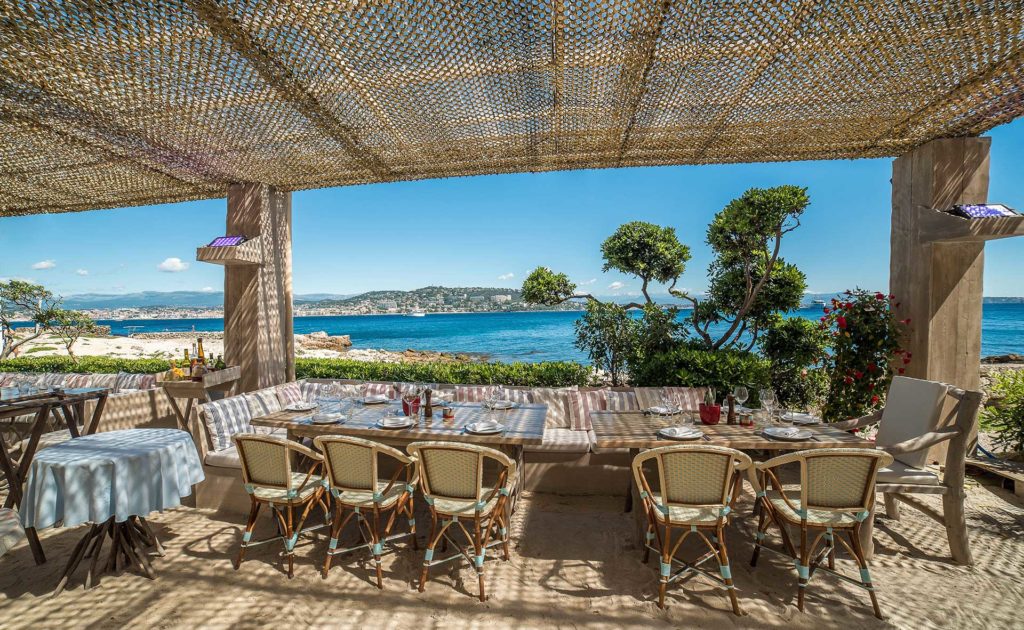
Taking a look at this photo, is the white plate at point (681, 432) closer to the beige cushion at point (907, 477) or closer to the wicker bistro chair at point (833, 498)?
the wicker bistro chair at point (833, 498)

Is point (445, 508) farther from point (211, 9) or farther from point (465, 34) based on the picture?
point (211, 9)

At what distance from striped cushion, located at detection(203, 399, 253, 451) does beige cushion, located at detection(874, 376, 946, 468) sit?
4.75 m

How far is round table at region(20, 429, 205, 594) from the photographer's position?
2.42m

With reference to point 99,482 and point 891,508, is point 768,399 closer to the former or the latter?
point 891,508

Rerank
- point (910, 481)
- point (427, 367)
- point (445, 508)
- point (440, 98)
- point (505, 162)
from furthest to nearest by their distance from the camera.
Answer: point (427, 367) < point (505, 162) < point (440, 98) < point (910, 481) < point (445, 508)

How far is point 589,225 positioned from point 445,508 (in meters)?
42.0

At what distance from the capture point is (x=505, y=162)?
4645mm

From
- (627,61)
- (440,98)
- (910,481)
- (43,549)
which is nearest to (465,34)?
(440,98)

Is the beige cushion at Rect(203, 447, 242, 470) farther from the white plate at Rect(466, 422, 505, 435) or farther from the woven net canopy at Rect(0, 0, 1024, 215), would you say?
the woven net canopy at Rect(0, 0, 1024, 215)

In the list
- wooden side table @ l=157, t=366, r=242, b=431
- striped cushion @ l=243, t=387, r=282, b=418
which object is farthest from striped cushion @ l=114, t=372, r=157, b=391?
striped cushion @ l=243, t=387, r=282, b=418

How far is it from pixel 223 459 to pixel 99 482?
3.61 feet

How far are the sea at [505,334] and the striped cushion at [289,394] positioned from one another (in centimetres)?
1665

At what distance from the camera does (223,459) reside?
3.53 meters

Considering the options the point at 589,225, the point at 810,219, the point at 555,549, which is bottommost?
the point at 555,549
